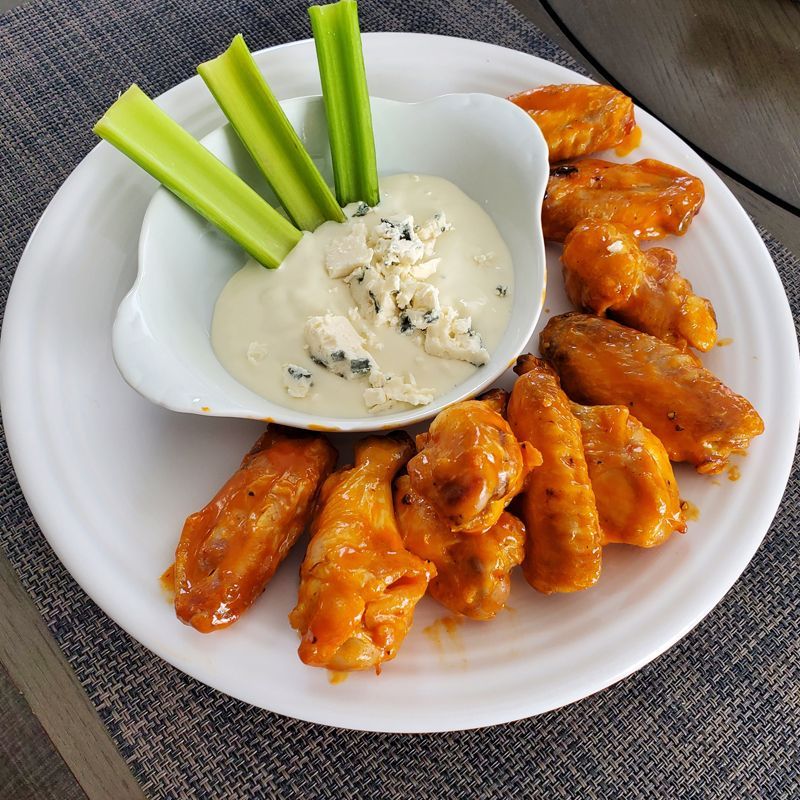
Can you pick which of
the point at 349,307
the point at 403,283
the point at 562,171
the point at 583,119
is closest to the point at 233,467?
the point at 349,307

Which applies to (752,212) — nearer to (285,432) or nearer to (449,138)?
(449,138)

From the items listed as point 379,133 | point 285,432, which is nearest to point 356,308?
point 285,432

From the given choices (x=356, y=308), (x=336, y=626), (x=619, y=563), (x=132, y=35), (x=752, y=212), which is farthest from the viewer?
(x=132, y=35)

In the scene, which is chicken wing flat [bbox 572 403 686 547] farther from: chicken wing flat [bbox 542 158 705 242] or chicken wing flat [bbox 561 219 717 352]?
chicken wing flat [bbox 542 158 705 242]

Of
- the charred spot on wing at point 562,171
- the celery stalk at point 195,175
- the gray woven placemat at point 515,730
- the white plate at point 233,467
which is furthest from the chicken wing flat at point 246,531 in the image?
the charred spot on wing at point 562,171

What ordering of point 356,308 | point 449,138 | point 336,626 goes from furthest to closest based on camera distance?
point 449,138
point 356,308
point 336,626

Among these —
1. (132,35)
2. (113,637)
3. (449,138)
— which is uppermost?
(132,35)

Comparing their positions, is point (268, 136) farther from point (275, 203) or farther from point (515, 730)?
point (515, 730)
